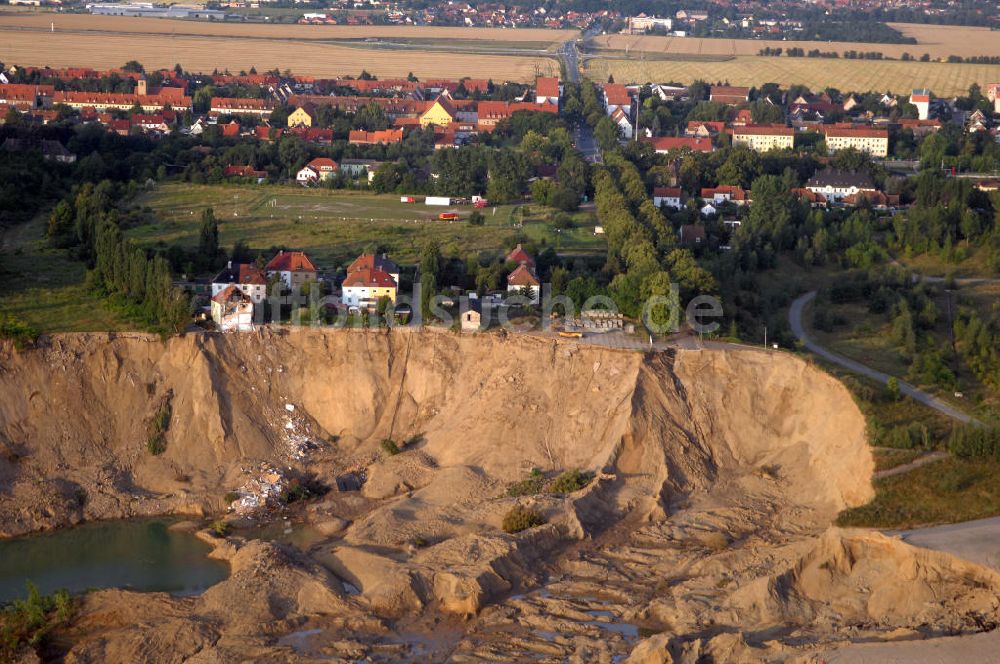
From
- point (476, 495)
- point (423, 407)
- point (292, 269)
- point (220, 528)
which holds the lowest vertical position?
point (220, 528)

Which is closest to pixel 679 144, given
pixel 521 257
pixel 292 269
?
pixel 521 257

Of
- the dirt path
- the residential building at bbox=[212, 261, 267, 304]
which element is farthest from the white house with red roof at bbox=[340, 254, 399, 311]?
the dirt path

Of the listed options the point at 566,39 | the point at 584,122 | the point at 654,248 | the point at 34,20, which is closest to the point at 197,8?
the point at 34,20

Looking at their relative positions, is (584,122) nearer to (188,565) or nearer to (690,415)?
(690,415)

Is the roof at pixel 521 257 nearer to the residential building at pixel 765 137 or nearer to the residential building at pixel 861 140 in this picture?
the residential building at pixel 765 137

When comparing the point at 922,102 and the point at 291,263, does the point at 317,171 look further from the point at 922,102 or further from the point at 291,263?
the point at 922,102

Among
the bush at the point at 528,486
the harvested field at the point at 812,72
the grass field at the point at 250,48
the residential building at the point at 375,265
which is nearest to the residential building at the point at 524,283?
the residential building at the point at 375,265
